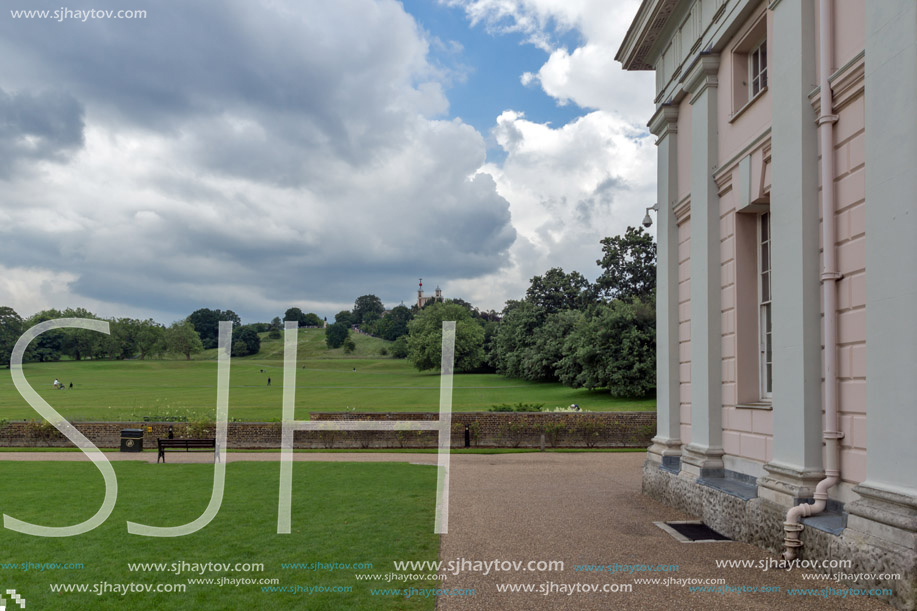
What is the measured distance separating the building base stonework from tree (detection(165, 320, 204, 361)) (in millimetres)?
98148

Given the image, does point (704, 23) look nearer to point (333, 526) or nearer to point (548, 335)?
point (333, 526)

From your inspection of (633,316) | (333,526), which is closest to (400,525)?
(333,526)

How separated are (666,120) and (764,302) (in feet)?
16.2

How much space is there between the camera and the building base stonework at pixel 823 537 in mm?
5871

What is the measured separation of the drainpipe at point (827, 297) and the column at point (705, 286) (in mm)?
3274

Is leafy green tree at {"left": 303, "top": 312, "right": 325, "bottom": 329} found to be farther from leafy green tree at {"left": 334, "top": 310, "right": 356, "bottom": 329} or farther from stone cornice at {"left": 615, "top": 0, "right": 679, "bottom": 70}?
stone cornice at {"left": 615, "top": 0, "right": 679, "bottom": 70}

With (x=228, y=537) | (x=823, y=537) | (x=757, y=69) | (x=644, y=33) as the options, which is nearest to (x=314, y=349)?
(x=644, y=33)

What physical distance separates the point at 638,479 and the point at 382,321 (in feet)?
448

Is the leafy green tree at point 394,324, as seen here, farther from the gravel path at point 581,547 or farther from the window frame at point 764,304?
the window frame at point 764,304

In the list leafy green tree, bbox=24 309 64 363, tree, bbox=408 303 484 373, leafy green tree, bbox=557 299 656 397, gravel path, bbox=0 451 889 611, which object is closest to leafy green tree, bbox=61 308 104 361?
leafy green tree, bbox=24 309 64 363

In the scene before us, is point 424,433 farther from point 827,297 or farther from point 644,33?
point 827,297

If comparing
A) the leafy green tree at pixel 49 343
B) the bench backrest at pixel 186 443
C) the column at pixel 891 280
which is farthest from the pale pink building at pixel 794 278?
the leafy green tree at pixel 49 343

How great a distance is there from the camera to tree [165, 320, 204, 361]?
100m

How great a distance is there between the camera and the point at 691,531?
32.2ft
